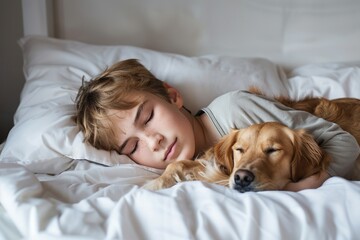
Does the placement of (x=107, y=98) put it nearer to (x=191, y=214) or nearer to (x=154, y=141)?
(x=154, y=141)

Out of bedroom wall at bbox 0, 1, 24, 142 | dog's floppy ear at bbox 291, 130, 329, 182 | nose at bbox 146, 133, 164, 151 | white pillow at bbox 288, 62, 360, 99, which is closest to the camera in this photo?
dog's floppy ear at bbox 291, 130, 329, 182

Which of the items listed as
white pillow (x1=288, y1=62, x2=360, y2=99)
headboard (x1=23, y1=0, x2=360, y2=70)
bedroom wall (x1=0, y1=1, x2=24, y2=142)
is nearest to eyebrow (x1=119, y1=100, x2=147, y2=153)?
white pillow (x1=288, y1=62, x2=360, y2=99)

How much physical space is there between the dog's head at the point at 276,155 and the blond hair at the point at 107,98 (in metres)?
0.40

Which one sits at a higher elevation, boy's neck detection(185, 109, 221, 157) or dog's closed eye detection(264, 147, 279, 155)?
dog's closed eye detection(264, 147, 279, 155)

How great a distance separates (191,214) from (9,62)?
5.10ft

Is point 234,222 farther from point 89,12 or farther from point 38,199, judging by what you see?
point 89,12

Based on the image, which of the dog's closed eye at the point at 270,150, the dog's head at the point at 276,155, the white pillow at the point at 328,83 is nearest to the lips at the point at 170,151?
the dog's head at the point at 276,155

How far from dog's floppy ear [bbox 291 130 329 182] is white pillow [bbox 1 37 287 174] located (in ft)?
1.73

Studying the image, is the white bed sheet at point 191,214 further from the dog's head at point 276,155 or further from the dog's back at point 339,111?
the dog's back at point 339,111

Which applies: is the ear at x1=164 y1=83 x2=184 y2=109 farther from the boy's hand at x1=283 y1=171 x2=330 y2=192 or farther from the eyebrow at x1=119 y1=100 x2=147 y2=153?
the boy's hand at x1=283 y1=171 x2=330 y2=192

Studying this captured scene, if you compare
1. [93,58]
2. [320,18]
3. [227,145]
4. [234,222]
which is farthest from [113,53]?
[234,222]

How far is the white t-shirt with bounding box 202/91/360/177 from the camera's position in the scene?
121 centimetres

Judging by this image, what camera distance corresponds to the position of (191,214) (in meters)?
0.88

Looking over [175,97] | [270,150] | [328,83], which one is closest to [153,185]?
[270,150]
